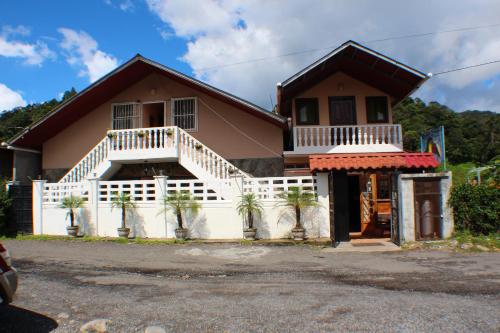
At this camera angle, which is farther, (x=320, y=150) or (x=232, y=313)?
(x=320, y=150)

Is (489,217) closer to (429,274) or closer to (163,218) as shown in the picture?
(429,274)

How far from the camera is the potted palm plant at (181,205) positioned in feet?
35.1

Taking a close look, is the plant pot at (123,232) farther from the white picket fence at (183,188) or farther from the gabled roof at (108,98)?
the gabled roof at (108,98)

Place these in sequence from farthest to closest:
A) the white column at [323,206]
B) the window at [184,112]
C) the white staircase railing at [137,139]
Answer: the window at [184,112]
the white staircase railing at [137,139]
the white column at [323,206]

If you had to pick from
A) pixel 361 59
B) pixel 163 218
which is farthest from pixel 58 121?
pixel 361 59

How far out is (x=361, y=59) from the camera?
1361cm

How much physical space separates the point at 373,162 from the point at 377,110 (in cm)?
512

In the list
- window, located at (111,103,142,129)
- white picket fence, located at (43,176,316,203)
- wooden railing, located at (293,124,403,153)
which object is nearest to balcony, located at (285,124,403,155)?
wooden railing, located at (293,124,403,153)

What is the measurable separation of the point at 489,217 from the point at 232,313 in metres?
8.23

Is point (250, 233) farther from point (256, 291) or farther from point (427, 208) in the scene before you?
point (427, 208)

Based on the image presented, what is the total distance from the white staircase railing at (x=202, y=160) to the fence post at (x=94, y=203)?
300 cm

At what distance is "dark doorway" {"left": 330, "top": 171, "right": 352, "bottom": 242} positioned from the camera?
10.2 m

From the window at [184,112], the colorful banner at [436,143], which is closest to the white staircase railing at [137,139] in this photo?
the window at [184,112]

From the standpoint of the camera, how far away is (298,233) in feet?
33.5
